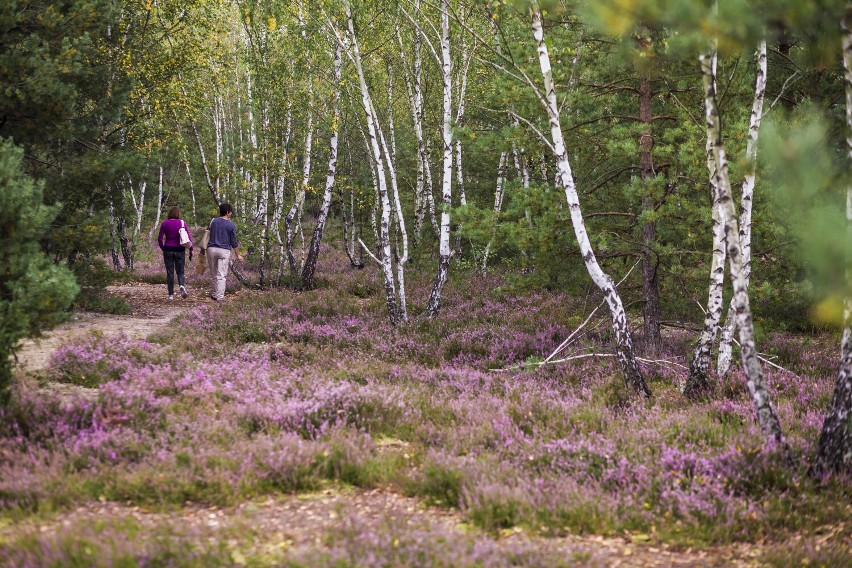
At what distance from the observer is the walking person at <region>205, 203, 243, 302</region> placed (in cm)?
1599

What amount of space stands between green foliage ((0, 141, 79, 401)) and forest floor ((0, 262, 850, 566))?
4.01 feet

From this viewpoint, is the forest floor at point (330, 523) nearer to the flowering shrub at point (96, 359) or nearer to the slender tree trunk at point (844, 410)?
the slender tree trunk at point (844, 410)

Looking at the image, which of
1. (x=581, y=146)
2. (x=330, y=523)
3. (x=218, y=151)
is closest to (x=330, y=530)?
(x=330, y=523)

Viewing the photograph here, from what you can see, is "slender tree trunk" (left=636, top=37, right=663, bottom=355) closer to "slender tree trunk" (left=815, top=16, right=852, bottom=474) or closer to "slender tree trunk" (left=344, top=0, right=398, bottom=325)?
"slender tree trunk" (left=815, top=16, right=852, bottom=474)

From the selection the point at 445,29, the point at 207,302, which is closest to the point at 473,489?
the point at 445,29

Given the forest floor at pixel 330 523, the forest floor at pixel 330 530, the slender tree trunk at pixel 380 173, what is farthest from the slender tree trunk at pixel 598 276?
the slender tree trunk at pixel 380 173

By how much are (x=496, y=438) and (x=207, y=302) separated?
11.6 meters

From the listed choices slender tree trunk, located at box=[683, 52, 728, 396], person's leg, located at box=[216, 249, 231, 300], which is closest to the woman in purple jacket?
person's leg, located at box=[216, 249, 231, 300]

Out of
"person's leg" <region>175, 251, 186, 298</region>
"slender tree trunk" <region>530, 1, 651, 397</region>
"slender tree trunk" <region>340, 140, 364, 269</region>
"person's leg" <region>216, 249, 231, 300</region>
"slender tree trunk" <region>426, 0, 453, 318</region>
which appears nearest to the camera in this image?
"slender tree trunk" <region>530, 1, 651, 397</region>

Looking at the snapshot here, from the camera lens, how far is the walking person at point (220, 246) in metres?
16.0

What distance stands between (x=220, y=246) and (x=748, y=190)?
1278 cm

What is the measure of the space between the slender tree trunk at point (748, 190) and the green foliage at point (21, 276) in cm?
762

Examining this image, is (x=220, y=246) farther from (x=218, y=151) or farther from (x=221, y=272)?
(x=218, y=151)

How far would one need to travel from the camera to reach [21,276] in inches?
249
